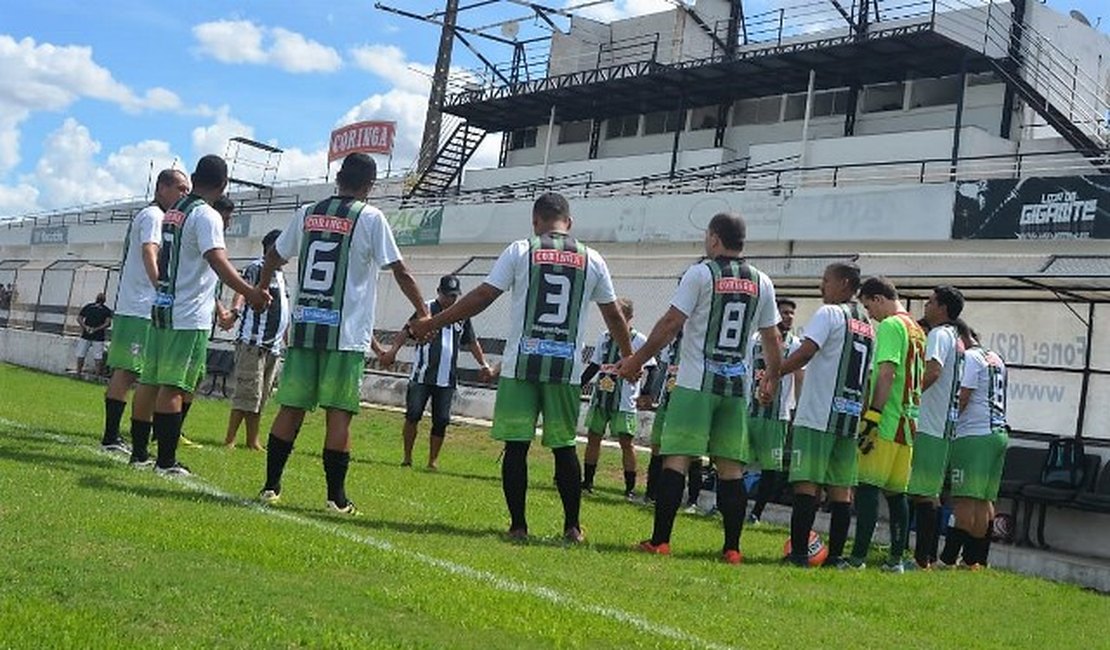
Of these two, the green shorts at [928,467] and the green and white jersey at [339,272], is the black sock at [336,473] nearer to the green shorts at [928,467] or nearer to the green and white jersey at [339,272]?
the green and white jersey at [339,272]

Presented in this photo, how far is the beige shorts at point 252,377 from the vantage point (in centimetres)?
1290

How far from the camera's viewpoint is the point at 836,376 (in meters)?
8.83

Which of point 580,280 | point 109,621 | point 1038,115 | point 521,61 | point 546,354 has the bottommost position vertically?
point 109,621

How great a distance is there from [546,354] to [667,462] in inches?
41.4

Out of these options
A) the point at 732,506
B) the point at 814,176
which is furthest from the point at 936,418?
the point at 814,176

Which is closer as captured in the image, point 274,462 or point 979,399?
point 274,462

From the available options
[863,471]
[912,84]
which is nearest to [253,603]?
[863,471]

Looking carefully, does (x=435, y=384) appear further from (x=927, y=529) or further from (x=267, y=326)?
(x=927, y=529)

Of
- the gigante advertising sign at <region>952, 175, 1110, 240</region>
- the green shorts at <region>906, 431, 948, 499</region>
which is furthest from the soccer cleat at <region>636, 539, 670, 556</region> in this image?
the gigante advertising sign at <region>952, 175, 1110, 240</region>

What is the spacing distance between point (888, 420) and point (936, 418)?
1.14 meters

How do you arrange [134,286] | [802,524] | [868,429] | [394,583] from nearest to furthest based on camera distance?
1. [394,583]
2. [802,524]
3. [868,429]
4. [134,286]

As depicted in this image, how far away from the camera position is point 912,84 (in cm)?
3950

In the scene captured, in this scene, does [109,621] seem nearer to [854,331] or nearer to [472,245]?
[854,331]

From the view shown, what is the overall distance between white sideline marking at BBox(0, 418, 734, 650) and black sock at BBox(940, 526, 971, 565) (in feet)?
18.3
